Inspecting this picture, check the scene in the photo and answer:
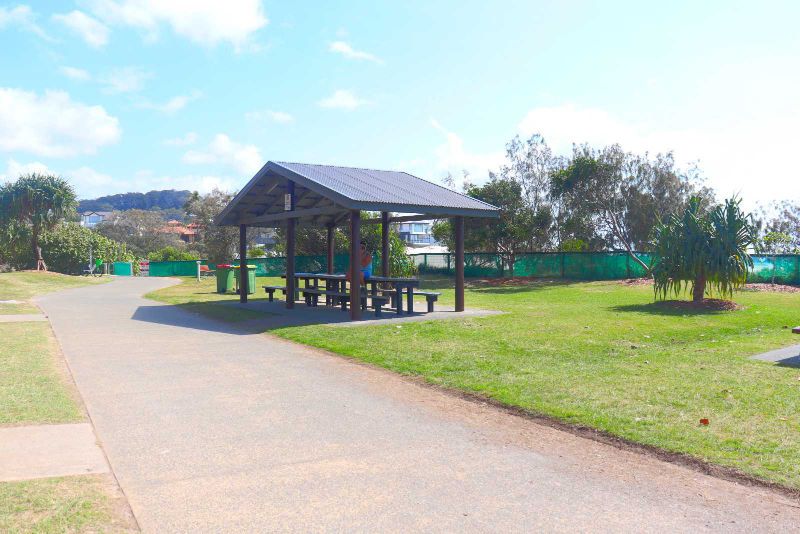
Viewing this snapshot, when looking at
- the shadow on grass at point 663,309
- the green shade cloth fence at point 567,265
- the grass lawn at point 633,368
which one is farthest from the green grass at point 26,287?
the shadow on grass at point 663,309

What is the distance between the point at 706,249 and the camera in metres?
16.2

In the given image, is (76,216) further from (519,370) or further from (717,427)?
(717,427)

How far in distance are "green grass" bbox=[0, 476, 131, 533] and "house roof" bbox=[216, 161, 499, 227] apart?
30.5ft

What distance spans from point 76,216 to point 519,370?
44.7m

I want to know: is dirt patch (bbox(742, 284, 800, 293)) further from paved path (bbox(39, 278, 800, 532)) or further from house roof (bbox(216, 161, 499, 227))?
paved path (bbox(39, 278, 800, 532))

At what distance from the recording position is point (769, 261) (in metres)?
28.0

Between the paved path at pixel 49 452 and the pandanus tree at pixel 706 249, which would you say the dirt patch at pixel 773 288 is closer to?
the pandanus tree at pixel 706 249

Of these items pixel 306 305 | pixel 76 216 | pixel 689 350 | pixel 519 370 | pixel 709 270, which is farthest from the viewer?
pixel 76 216

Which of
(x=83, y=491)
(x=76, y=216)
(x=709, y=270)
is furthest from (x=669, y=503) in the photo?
(x=76, y=216)

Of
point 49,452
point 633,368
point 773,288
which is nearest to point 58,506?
point 49,452

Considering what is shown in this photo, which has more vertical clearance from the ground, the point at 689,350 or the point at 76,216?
the point at 76,216

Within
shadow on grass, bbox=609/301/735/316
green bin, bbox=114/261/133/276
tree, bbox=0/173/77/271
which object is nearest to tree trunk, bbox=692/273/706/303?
shadow on grass, bbox=609/301/735/316

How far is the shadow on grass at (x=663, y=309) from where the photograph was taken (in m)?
14.7

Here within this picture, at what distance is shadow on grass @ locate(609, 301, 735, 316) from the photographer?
1472cm
